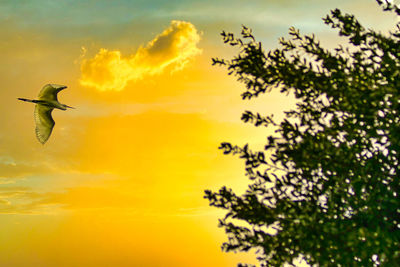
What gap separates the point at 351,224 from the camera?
10.1 metres

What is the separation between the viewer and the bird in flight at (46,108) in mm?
19859

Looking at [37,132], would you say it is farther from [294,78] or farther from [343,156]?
[343,156]

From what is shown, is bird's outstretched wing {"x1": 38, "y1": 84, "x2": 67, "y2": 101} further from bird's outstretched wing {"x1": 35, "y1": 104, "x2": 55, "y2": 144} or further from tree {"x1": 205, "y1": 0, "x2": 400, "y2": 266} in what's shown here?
tree {"x1": 205, "y1": 0, "x2": 400, "y2": 266}

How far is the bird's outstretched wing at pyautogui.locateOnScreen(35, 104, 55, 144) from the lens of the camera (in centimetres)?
2011

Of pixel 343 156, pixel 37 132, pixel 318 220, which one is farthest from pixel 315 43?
pixel 37 132

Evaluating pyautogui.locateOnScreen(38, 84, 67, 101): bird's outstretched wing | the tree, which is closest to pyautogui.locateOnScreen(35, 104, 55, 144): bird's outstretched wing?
pyautogui.locateOnScreen(38, 84, 67, 101): bird's outstretched wing

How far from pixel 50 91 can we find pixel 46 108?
3.02 feet

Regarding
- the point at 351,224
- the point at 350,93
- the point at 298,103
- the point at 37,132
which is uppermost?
the point at 37,132

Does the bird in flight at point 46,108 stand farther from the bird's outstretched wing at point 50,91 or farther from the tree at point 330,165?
the tree at point 330,165

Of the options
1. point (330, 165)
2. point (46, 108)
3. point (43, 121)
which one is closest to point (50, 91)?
point (46, 108)

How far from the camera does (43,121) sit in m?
20.4

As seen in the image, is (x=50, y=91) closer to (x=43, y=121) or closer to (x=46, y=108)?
(x=46, y=108)

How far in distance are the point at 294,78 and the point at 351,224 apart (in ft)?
12.8

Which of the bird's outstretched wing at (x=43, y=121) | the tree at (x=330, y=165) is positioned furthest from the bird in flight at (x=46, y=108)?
the tree at (x=330, y=165)
